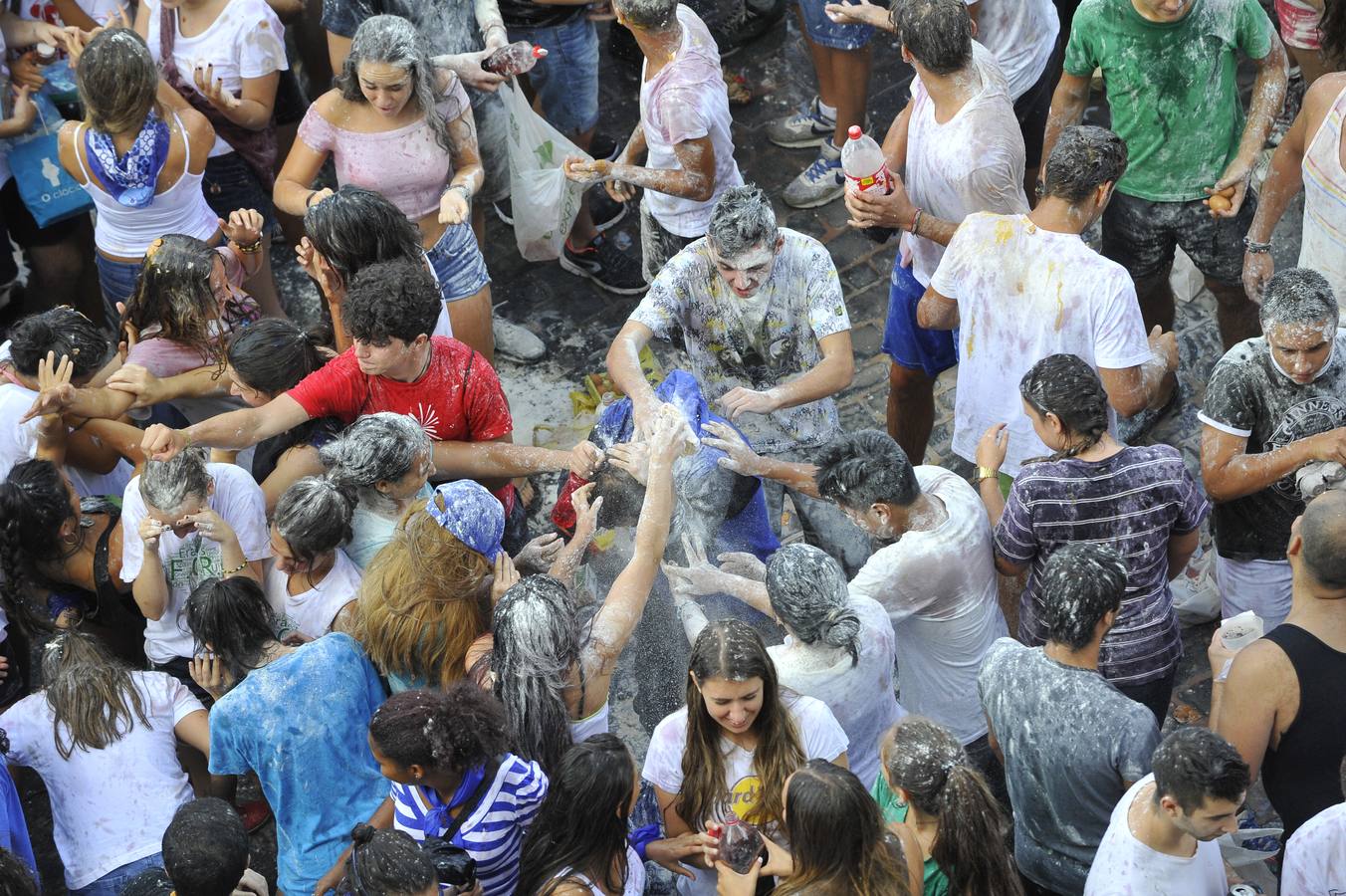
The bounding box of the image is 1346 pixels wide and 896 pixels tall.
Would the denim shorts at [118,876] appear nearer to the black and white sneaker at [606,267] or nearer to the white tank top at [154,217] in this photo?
the white tank top at [154,217]

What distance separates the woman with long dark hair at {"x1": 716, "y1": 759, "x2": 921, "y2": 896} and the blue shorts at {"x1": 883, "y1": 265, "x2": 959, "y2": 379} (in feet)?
8.00

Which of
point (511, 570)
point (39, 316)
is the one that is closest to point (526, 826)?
point (511, 570)

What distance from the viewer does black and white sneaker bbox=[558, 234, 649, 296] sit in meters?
6.57

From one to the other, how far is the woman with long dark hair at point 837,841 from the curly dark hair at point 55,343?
2893mm

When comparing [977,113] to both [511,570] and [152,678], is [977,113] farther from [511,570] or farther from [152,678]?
[152,678]

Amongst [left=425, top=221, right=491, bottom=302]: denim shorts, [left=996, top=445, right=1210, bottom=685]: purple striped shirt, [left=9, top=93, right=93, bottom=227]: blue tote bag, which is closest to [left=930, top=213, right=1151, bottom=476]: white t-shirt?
[left=996, top=445, right=1210, bottom=685]: purple striped shirt

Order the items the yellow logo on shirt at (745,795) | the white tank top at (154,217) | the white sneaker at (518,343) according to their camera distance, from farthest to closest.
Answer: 1. the white sneaker at (518,343)
2. the white tank top at (154,217)
3. the yellow logo on shirt at (745,795)

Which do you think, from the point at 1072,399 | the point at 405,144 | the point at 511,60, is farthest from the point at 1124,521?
the point at 511,60

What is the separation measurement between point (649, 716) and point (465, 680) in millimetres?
1227

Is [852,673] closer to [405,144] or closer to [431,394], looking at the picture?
[431,394]

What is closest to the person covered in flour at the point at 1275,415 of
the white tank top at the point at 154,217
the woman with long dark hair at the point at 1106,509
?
the woman with long dark hair at the point at 1106,509

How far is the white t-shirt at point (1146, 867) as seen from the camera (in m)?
3.03

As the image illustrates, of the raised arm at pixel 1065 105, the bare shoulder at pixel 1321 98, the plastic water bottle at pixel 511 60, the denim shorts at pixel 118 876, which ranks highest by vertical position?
the bare shoulder at pixel 1321 98

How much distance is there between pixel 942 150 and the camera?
4738 mm
